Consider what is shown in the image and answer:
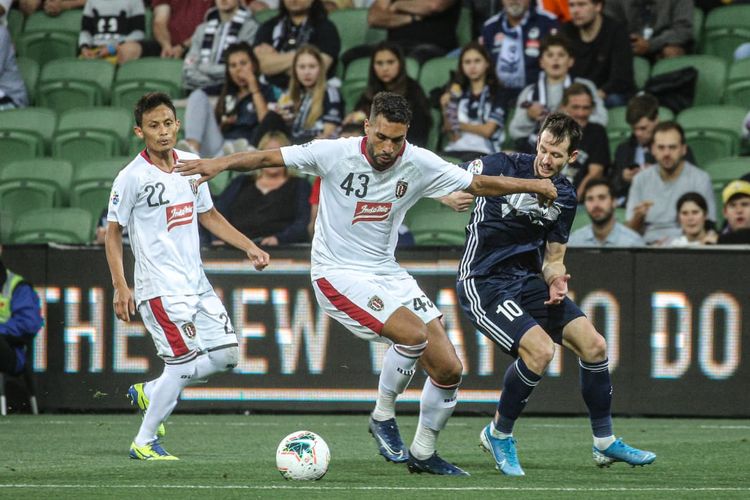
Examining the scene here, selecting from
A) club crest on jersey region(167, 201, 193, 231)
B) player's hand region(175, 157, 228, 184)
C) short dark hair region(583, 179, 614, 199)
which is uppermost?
player's hand region(175, 157, 228, 184)

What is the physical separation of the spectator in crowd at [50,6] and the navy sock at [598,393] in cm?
1043

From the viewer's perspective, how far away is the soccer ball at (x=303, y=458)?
6695 mm

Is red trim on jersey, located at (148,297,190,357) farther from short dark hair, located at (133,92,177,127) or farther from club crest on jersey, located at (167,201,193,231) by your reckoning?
short dark hair, located at (133,92,177,127)

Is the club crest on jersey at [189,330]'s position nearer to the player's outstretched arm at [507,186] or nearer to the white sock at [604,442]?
the player's outstretched arm at [507,186]

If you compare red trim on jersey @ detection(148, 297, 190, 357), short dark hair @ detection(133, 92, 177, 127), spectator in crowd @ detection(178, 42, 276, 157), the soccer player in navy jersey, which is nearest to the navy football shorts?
the soccer player in navy jersey

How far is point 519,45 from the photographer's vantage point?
13.6 metres

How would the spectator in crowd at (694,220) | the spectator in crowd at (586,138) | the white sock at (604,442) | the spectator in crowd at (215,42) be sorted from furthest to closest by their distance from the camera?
the spectator in crowd at (215,42), the spectator in crowd at (586,138), the spectator in crowd at (694,220), the white sock at (604,442)

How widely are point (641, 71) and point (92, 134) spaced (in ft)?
18.9

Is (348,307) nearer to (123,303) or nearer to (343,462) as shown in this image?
(343,462)

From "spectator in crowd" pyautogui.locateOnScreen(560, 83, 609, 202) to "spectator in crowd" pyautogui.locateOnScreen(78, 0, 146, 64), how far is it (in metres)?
5.48

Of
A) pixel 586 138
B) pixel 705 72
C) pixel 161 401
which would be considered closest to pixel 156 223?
pixel 161 401

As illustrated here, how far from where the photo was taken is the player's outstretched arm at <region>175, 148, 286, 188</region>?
21.2ft

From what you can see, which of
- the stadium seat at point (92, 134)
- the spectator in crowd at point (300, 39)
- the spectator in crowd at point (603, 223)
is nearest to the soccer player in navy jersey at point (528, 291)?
the spectator in crowd at point (603, 223)

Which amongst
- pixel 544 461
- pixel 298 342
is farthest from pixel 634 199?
pixel 544 461
